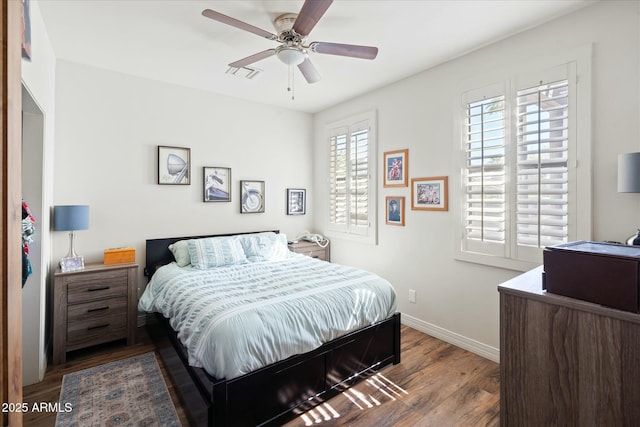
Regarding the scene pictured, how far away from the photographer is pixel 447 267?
3113mm

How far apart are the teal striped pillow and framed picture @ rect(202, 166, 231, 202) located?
67 centimetres

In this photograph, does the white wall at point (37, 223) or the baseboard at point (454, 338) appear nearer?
the white wall at point (37, 223)

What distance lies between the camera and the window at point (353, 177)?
3.94 metres

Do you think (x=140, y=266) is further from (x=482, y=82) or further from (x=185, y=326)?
(x=482, y=82)

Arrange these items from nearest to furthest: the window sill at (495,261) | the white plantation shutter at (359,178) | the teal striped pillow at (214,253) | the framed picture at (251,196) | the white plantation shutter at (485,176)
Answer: the window sill at (495,261)
the white plantation shutter at (485,176)
the teal striped pillow at (214,253)
the white plantation shutter at (359,178)
the framed picture at (251,196)

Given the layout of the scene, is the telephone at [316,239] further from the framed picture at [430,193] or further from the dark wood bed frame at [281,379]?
the dark wood bed frame at [281,379]

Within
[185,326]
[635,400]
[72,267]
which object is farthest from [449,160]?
[72,267]

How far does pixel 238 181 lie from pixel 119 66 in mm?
1764

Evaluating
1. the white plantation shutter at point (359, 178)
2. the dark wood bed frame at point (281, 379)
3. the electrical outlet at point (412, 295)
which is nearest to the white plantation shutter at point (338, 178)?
the white plantation shutter at point (359, 178)

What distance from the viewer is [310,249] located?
450cm

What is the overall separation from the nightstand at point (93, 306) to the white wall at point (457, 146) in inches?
104

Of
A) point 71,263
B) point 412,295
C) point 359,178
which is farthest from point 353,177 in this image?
point 71,263

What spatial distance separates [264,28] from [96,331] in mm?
3100

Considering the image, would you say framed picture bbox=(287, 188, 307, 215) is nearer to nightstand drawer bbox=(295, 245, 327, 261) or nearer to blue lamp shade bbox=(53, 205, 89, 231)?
nightstand drawer bbox=(295, 245, 327, 261)
